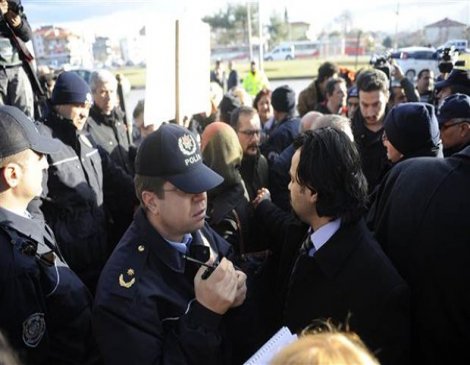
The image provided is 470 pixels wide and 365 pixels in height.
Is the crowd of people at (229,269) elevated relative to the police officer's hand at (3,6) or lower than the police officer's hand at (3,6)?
lower

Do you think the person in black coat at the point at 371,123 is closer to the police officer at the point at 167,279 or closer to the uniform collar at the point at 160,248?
the police officer at the point at 167,279

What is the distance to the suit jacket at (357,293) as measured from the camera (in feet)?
5.43

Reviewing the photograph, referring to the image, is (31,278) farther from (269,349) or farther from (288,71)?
(288,71)

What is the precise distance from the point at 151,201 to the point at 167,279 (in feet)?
1.14

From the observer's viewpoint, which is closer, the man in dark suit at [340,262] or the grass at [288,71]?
the man in dark suit at [340,262]

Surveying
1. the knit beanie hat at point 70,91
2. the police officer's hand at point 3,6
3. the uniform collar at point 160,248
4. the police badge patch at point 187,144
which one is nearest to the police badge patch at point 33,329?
the uniform collar at point 160,248

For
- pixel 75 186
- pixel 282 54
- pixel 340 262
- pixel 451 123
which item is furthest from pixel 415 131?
pixel 282 54

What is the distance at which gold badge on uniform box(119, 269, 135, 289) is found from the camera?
1.62 m

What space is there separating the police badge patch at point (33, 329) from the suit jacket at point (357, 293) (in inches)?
43.1

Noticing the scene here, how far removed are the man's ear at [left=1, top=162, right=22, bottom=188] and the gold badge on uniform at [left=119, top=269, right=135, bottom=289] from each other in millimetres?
820

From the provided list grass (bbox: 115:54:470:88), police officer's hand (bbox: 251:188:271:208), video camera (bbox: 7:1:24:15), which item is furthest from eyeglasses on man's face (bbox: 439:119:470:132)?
grass (bbox: 115:54:470:88)

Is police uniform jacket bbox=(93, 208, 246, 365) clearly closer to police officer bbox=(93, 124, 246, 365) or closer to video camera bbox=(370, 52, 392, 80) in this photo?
police officer bbox=(93, 124, 246, 365)

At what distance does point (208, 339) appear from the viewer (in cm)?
158

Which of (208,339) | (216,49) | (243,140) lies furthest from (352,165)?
(216,49)
